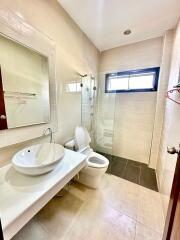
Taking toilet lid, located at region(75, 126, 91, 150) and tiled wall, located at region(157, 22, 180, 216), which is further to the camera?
toilet lid, located at region(75, 126, 91, 150)

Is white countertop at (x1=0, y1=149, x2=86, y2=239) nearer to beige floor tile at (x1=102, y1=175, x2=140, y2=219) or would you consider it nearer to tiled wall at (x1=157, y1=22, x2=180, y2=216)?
beige floor tile at (x1=102, y1=175, x2=140, y2=219)

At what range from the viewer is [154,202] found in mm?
1466

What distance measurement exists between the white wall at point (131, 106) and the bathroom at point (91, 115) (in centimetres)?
2

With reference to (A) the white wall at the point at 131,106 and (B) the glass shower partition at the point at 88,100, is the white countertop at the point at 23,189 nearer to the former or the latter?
(B) the glass shower partition at the point at 88,100

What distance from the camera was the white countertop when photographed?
0.63m

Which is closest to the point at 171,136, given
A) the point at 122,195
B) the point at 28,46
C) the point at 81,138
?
the point at 122,195

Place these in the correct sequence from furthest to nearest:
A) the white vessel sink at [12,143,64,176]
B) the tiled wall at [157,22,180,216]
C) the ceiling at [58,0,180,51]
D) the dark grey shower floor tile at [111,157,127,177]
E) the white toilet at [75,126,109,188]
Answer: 1. the dark grey shower floor tile at [111,157,127,177]
2. the white toilet at [75,126,109,188]
3. the ceiling at [58,0,180,51]
4. the tiled wall at [157,22,180,216]
5. the white vessel sink at [12,143,64,176]

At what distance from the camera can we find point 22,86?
3.68 ft

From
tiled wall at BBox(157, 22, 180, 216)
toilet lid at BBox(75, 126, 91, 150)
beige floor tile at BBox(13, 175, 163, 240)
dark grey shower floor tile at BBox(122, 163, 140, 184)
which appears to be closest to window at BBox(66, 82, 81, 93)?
toilet lid at BBox(75, 126, 91, 150)

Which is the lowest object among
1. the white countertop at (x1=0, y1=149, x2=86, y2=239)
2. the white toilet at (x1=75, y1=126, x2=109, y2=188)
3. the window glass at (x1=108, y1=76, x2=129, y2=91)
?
the white toilet at (x1=75, y1=126, x2=109, y2=188)

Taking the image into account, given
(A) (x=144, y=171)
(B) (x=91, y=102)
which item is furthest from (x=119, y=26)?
(A) (x=144, y=171)

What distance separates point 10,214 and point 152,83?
2.65m

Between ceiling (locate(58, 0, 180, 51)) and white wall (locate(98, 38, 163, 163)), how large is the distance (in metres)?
0.26

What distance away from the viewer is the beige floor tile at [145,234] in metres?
1.07
